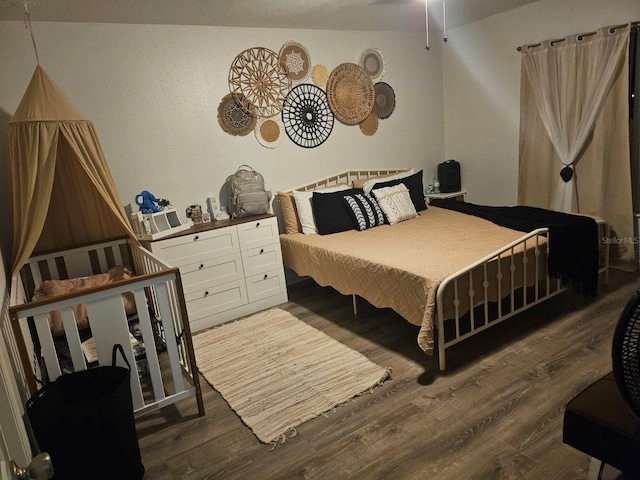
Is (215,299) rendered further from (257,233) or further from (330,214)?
(330,214)

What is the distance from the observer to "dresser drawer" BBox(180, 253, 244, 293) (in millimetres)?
3408

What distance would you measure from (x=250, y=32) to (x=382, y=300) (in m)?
2.56

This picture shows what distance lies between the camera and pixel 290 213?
157 inches

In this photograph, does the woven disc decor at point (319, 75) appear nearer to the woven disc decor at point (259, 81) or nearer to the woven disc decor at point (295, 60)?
the woven disc decor at point (295, 60)

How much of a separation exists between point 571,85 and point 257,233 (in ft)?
10.0

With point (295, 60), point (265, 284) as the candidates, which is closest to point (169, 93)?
point (295, 60)

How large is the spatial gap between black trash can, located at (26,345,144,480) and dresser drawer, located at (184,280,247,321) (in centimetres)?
151

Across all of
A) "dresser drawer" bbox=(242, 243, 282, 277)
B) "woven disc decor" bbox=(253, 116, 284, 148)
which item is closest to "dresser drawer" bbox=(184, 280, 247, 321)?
"dresser drawer" bbox=(242, 243, 282, 277)

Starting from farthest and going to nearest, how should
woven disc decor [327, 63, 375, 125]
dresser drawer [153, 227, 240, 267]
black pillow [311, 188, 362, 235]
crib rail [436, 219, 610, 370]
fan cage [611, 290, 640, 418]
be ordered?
woven disc decor [327, 63, 375, 125]
black pillow [311, 188, 362, 235]
dresser drawer [153, 227, 240, 267]
crib rail [436, 219, 610, 370]
fan cage [611, 290, 640, 418]

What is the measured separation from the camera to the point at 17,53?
2.94m

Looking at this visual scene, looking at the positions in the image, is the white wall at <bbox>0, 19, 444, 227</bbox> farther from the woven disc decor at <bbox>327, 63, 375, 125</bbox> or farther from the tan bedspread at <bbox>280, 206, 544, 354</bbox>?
the tan bedspread at <bbox>280, 206, 544, 354</bbox>

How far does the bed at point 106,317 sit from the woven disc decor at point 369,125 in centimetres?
257

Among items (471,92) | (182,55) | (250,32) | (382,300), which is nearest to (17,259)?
(182,55)

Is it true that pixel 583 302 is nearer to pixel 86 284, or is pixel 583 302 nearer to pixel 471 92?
pixel 471 92
